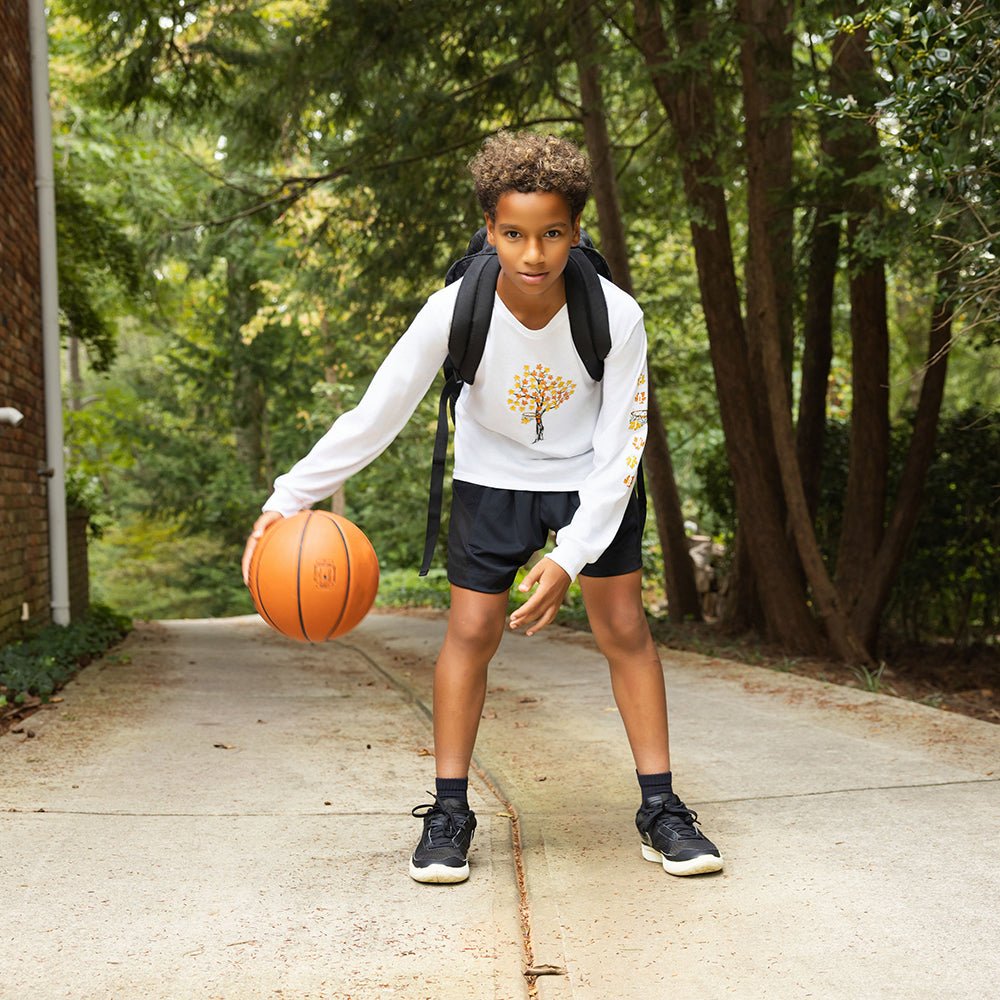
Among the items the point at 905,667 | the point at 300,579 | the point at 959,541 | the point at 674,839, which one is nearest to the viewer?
the point at 674,839

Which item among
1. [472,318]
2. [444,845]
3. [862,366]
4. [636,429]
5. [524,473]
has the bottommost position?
[444,845]

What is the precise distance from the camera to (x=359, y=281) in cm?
1121

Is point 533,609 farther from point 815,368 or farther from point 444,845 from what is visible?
point 815,368

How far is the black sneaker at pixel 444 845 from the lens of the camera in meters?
3.07

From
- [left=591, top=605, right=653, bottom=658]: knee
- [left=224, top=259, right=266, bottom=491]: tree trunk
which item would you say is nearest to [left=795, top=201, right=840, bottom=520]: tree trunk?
[left=591, top=605, right=653, bottom=658]: knee

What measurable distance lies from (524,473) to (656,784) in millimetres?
942

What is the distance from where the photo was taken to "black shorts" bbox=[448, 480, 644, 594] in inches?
130

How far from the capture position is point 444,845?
3.13 meters

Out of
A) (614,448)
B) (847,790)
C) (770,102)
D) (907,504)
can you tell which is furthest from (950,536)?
(614,448)

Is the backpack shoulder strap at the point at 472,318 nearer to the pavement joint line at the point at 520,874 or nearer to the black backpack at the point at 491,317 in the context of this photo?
the black backpack at the point at 491,317

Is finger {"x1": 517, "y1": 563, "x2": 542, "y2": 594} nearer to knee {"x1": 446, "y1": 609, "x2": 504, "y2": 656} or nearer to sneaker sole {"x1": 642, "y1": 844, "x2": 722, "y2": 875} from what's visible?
knee {"x1": 446, "y1": 609, "x2": 504, "y2": 656}

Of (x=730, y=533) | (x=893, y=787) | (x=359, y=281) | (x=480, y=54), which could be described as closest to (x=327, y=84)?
(x=480, y=54)

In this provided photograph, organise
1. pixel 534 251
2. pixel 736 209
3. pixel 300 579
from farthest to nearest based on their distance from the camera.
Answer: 1. pixel 736 209
2. pixel 300 579
3. pixel 534 251

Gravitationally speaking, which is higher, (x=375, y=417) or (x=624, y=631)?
(x=375, y=417)
